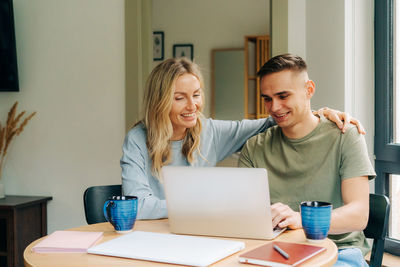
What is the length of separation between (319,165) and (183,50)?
13.5 feet

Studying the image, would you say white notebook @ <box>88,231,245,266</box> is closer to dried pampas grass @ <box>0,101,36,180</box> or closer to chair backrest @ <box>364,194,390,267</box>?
chair backrest @ <box>364,194,390,267</box>

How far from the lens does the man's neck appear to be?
6.01 feet

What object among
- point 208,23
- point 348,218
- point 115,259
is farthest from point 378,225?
point 208,23

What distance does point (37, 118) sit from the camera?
330cm

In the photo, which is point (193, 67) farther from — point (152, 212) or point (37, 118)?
point (37, 118)

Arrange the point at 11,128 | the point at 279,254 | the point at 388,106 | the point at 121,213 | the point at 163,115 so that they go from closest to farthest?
the point at 279,254 → the point at 121,213 → the point at 163,115 → the point at 388,106 → the point at 11,128

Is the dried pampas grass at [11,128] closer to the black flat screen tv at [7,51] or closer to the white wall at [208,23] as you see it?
the black flat screen tv at [7,51]

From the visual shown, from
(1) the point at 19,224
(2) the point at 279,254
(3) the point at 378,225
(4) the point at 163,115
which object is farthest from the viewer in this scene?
(1) the point at 19,224

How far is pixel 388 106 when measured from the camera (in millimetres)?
2377

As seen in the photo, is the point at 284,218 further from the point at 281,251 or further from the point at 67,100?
the point at 67,100

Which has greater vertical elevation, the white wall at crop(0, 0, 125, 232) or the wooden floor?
the white wall at crop(0, 0, 125, 232)

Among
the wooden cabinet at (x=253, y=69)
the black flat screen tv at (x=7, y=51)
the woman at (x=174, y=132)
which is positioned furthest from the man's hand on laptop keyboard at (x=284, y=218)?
the wooden cabinet at (x=253, y=69)

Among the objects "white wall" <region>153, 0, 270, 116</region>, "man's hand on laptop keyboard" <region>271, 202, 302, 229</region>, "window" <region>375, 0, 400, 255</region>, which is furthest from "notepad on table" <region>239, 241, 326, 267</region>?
"white wall" <region>153, 0, 270, 116</region>

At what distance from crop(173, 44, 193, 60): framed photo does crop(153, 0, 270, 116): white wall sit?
0.06 m
